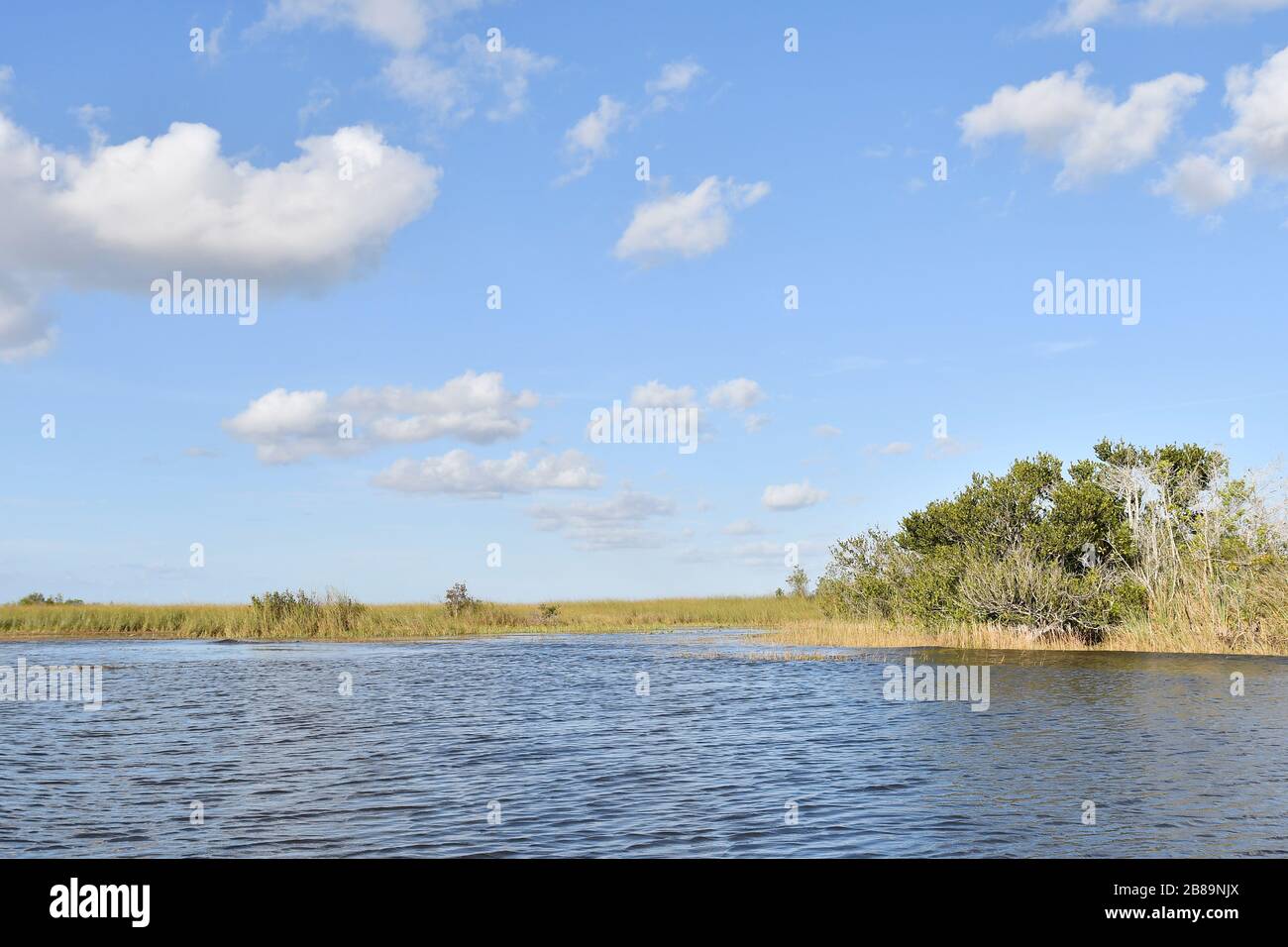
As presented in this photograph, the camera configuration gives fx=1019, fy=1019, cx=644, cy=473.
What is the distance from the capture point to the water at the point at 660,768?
14305 millimetres

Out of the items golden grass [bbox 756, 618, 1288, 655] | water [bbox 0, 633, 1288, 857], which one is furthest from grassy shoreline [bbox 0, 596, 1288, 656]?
water [bbox 0, 633, 1288, 857]

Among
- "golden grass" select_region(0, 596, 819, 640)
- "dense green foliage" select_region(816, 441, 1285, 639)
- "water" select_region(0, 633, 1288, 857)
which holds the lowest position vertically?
"golden grass" select_region(0, 596, 819, 640)

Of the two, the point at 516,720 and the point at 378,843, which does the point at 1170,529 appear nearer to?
the point at 516,720

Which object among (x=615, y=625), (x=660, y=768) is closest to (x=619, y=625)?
(x=615, y=625)

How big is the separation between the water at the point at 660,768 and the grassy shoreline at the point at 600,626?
25.6 ft

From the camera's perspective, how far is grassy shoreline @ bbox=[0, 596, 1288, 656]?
4456 cm

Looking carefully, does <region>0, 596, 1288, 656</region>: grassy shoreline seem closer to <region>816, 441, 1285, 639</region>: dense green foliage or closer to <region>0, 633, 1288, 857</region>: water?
<region>816, 441, 1285, 639</region>: dense green foliage

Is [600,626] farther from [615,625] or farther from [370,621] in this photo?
[370,621]

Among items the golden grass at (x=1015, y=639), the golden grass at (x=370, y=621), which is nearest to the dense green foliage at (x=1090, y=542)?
the golden grass at (x=1015, y=639)

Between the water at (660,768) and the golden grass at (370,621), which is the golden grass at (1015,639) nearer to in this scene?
the water at (660,768)

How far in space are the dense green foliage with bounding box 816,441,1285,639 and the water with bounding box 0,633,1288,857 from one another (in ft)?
25.0

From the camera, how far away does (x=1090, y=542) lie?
160ft
